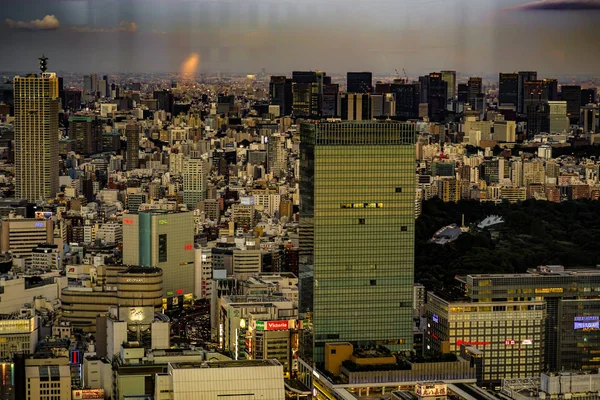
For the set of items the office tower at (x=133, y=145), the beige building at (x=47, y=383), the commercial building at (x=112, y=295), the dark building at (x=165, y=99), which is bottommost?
the beige building at (x=47, y=383)

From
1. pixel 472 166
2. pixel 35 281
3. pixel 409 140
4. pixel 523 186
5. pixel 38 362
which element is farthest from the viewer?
pixel 472 166

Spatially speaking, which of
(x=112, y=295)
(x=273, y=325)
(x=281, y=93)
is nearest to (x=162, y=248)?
(x=112, y=295)

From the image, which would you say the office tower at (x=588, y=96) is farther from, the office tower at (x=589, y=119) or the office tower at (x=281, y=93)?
the office tower at (x=281, y=93)

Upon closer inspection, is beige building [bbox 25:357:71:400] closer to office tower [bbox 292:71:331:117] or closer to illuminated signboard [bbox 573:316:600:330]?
illuminated signboard [bbox 573:316:600:330]

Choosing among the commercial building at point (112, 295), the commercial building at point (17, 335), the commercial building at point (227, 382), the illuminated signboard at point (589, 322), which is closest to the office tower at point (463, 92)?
the commercial building at point (112, 295)

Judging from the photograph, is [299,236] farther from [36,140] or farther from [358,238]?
[36,140]

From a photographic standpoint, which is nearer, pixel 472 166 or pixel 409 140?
pixel 409 140

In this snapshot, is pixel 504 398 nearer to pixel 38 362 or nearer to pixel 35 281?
pixel 38 362

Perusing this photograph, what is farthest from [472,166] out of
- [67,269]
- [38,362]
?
[38,362]
